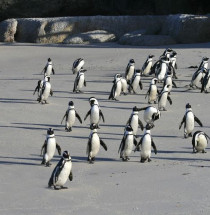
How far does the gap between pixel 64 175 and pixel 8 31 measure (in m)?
18.3

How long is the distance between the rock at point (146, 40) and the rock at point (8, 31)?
13.0 feet

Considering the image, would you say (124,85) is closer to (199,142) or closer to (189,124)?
(189,124)

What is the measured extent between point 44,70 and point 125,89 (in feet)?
12.0

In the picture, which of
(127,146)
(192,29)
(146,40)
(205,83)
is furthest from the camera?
(192,29)

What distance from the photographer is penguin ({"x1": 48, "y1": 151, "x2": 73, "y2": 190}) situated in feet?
31.2

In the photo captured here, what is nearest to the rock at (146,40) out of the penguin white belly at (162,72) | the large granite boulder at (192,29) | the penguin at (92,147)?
the large granite boulder at (192,29)

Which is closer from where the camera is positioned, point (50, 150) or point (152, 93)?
point (50, 150)

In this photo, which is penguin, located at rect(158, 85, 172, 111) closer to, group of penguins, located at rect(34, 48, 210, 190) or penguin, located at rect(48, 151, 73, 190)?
group of penguins, located at rect(34, 48, 210, 190)

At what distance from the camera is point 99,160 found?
11.1 meters

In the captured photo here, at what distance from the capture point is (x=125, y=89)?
653 inches

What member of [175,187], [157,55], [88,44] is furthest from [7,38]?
[175,187]

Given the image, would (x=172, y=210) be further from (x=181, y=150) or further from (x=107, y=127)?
(x=107, y=127)

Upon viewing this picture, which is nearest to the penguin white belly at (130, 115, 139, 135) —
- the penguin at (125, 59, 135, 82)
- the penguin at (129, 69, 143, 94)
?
the penguin at (129, 69, 143, 94)

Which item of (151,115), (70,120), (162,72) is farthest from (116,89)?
(70,120)
